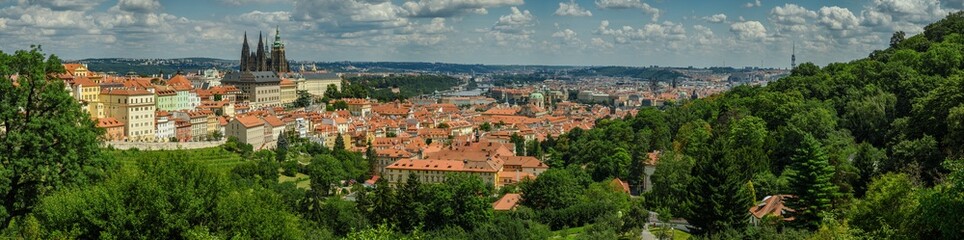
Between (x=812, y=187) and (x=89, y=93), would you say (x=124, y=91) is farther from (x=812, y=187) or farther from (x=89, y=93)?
(x=812, y=187)

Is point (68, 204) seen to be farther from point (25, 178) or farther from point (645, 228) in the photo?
point (645, 228)

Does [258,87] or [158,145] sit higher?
[258,87]

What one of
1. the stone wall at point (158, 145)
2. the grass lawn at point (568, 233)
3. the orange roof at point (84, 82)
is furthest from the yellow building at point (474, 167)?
the orange roof at point (84, 82)

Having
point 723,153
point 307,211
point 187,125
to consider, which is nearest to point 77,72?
point 187,125

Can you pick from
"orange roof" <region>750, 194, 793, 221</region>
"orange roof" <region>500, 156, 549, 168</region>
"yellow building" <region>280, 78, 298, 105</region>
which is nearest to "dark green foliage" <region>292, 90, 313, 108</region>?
"yellow building" <region>280, 78, 298, 105</region>

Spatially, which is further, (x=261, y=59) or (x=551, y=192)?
(x=261, y=59)

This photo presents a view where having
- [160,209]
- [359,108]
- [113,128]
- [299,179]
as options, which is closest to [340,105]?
[359,108]

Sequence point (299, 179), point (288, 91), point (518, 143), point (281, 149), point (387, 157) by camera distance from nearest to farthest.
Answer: point (299, 179)
point (281, 149)
point (387, 157)
point (518, 143)
point (288, 91)

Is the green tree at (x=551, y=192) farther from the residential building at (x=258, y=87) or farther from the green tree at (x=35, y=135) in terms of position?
the residential building at (x=258, y=87)
